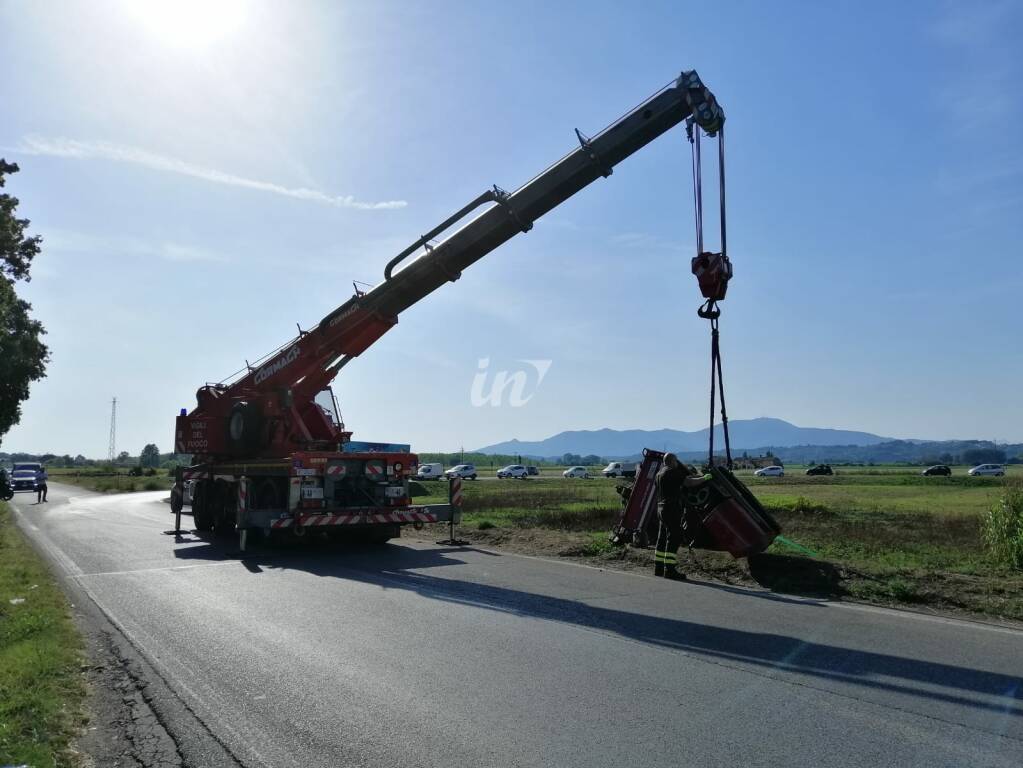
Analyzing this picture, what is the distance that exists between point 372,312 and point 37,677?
9.39 m

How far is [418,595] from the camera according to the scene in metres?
9.41

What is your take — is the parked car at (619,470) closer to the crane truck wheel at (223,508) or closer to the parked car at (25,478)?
the parked car at (25,478)

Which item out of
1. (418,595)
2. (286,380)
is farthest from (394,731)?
(286,380)

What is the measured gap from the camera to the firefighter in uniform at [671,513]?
10562 millimetres

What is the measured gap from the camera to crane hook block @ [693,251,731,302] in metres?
10.0

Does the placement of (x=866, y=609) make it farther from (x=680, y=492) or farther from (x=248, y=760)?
(x=248, y=760)

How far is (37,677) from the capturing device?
5891mm

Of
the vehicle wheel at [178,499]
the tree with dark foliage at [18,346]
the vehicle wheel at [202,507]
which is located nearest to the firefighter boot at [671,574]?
the vehicle wheel at [202,507]

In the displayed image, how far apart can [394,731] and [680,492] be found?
6.93 m

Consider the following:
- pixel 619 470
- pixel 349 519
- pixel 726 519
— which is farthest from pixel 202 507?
pixel 619 470

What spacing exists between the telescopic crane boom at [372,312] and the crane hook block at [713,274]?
1.89m

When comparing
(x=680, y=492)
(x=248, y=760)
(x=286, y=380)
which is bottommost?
(x=248, y=760)

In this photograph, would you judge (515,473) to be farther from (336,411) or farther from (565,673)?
(565,673)

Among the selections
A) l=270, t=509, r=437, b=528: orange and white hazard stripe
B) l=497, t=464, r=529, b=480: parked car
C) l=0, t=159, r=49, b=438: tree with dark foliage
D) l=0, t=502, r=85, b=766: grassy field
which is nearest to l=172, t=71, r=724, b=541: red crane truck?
l=270, t=509, r=437, b=528: orange and white hazard stripe
